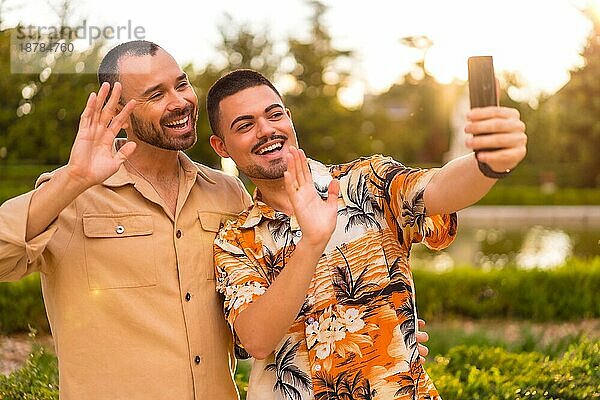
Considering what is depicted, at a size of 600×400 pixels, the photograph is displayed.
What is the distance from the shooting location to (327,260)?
7.35ft

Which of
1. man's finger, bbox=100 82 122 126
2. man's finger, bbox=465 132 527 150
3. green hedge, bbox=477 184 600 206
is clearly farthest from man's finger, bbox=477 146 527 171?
green hedge, bbox=477 184 600 206

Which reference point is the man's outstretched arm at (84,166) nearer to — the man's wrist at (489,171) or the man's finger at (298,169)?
the man's finger at (298,169)

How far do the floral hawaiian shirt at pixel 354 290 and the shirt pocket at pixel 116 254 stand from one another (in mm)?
233

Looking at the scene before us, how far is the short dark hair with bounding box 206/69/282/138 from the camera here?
8.07 feet

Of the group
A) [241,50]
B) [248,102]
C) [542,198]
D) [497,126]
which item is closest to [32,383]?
[248,102]

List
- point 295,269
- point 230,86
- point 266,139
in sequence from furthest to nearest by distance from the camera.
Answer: point 230,86 < point 266,139 < point 295,269

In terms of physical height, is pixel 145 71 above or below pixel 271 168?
above

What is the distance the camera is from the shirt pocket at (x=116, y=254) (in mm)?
2398

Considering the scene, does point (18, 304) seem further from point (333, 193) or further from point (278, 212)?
point (333, 193)

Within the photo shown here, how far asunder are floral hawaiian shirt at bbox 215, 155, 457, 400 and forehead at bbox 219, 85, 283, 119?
9.7 inches

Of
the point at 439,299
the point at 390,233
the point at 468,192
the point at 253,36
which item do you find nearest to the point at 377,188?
the point at 390,233

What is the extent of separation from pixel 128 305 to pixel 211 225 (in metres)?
0.35

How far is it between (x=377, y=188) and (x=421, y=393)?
55 centimetres

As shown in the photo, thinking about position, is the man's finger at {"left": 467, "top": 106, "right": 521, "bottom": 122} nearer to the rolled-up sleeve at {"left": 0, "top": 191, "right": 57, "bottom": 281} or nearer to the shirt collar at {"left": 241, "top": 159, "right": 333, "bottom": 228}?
the shirt collar at {"left": 241, "top": 159, "right": 333, "bottom": 228}
